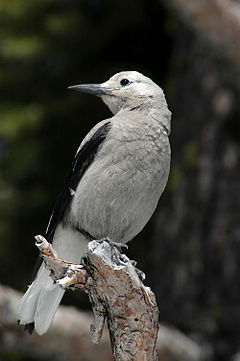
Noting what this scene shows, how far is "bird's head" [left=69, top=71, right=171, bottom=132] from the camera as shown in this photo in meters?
3.75

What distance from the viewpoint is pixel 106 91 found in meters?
3.86

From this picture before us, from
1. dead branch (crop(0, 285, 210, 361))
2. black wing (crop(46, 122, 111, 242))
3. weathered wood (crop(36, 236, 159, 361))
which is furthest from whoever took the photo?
dead branch (crop(0, 285, 210, 361))

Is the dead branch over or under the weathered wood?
under

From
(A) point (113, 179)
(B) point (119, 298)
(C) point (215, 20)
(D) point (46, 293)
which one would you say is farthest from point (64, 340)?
(C) point (215, 20)

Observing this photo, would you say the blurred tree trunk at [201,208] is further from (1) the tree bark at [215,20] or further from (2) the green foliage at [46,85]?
(2) the green foliage at [46,85]

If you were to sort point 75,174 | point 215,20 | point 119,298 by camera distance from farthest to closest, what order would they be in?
1. point 215,20
2. point 75,174
3. point 119,298

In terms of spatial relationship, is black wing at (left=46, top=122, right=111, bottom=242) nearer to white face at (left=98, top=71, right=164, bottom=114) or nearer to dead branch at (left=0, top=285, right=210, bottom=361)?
white face at (left=98, top=71, right=164, bottom=114)

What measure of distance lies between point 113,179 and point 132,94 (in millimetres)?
560

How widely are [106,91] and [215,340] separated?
267 centimetres

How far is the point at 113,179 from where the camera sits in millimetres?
3518

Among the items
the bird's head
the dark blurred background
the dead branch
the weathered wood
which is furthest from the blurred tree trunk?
the weathered wood

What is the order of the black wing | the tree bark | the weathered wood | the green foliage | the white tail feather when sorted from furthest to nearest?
the green foliage → the tree bark → the white tail feather → the black wing → the weathered wood

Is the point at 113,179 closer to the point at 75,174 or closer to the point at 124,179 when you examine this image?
the point at 124,179

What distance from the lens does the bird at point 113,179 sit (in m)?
3.52
